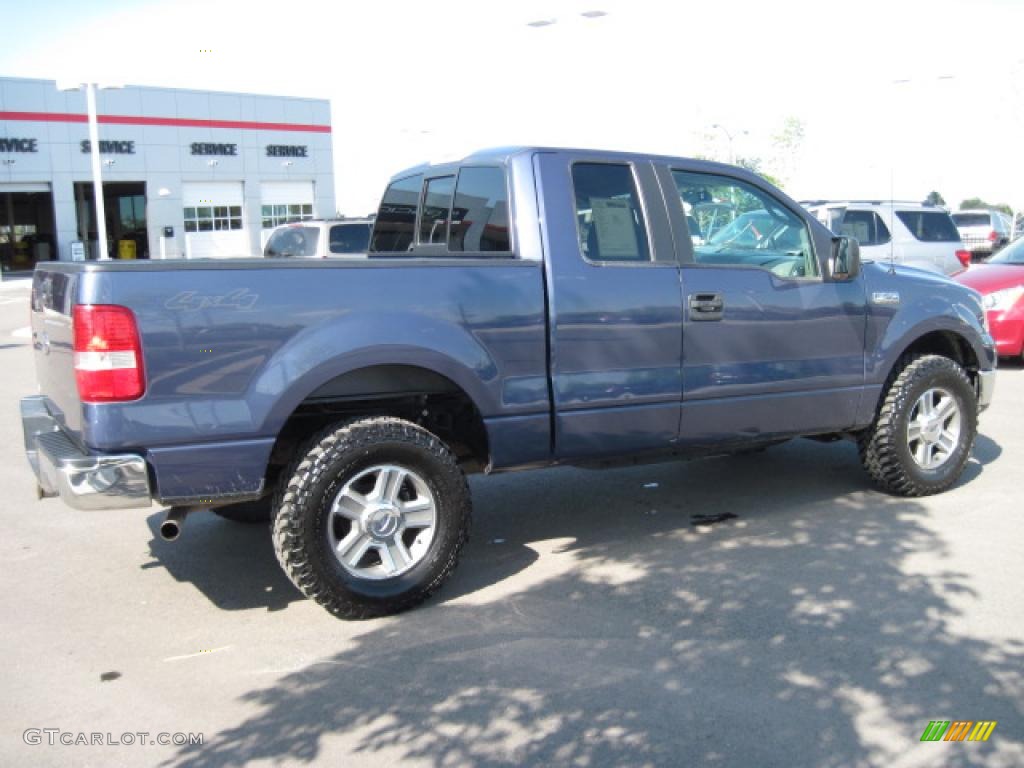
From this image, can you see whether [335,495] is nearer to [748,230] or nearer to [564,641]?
[564,641]

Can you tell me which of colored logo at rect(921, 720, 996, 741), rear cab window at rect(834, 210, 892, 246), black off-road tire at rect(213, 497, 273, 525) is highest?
rear cab window at rect(834, 210, 892, 246)

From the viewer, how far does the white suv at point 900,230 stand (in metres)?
14.6

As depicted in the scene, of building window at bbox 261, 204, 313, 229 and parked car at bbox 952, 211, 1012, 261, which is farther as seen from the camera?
building window at bbox 261, 204, 313, 229

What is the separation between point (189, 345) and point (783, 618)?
2.75 m

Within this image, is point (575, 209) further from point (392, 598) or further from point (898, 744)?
point (898, 744)

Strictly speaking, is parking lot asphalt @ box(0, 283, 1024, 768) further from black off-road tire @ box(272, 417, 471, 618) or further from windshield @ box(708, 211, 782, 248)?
windshield @ box(708, 211, 782, 248)

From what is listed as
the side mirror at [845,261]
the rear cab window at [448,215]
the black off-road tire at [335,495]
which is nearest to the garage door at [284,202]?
the rear cab window at [448,215]

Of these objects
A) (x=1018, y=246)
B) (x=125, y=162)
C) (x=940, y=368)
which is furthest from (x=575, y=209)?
(x=125, y=162)

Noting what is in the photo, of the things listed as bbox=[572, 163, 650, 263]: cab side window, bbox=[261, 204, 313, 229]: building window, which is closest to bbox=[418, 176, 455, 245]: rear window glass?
bbox=[572, 163, 650, 263]: cab side window

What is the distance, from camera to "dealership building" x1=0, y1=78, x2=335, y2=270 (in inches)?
1655

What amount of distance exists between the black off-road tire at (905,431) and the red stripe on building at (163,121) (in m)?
42.6

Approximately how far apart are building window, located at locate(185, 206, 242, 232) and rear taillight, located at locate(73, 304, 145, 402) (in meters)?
45.4

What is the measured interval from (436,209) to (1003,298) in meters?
8.32

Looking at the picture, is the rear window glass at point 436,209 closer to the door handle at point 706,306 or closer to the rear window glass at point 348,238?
the door handle at point 706,306
